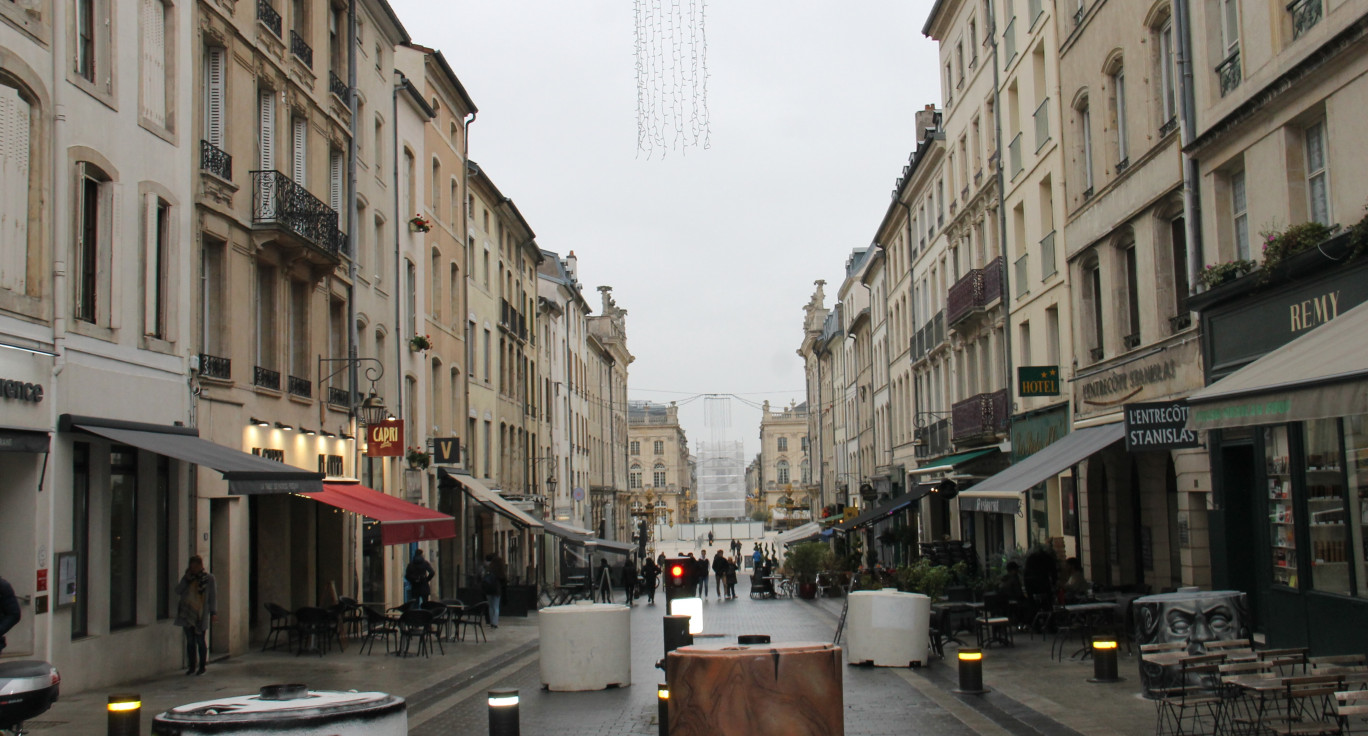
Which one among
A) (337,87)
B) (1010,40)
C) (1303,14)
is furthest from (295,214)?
(1010,40)

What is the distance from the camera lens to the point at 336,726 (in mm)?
4918

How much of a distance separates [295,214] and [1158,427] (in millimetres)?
14000

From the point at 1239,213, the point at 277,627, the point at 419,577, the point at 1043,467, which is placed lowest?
the point at 277,627

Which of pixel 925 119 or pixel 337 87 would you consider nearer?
pixel 337 87

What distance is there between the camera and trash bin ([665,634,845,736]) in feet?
20.7

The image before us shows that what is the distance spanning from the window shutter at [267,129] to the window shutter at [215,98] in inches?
72.3

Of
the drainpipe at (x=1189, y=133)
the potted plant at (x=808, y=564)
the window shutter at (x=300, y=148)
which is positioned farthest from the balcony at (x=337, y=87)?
the potted plant at (x=808, y=564)

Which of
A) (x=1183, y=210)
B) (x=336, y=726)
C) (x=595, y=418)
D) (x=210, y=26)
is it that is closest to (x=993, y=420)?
(x=1183, y=210)

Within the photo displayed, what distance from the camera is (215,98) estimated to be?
20234 mm

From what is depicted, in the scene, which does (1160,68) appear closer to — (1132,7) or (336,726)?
(1132,7)

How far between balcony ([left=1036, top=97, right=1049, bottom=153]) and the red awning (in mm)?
14203

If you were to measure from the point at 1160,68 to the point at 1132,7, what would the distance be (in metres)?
1.27

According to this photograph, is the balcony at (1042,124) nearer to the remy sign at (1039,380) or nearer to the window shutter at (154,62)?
the remy sign at (1039,380)

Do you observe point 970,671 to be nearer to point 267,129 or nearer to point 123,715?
point 123,715
